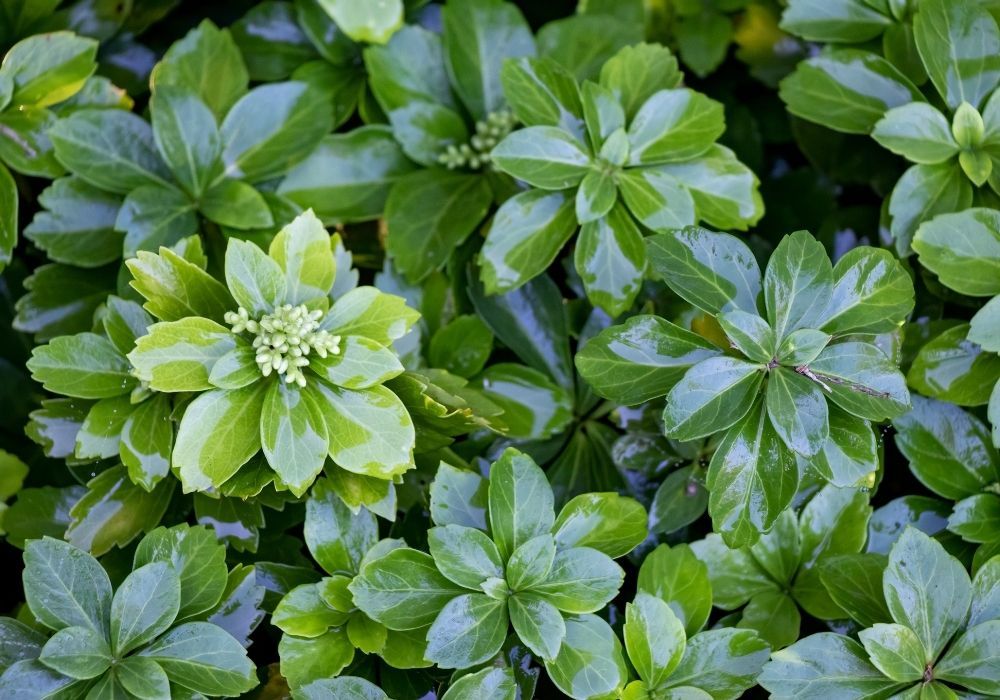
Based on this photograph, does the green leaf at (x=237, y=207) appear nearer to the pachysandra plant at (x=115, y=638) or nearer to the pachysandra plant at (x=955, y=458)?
the pachysandra plant at (x=115, y=638)

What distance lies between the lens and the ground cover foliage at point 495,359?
4.22ft

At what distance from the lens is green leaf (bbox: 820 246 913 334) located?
4.37 feet

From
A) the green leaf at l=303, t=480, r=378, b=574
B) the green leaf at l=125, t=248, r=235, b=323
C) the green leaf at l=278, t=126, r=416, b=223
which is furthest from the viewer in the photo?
the green leaf at l=278, t=126, r=416, b=223

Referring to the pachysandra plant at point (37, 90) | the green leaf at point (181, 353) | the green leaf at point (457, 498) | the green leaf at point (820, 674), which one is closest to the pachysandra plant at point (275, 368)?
the green leaf at point (181, 353)

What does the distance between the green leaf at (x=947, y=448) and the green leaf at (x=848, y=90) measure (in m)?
0.54

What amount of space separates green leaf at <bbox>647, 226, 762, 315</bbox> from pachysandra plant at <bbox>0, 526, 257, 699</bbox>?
86cm

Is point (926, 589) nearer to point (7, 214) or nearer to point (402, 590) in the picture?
point (402, 590)

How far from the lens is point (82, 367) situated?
1399 mm

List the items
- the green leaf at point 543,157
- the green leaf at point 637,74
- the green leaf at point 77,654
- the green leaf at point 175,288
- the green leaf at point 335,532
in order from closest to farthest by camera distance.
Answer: the green leaf at point 77,654 < the green leaf at point 175,288 < the green leaf at point 335,532 < the green leaf at point 543,157 < the green leaf at point 637,74

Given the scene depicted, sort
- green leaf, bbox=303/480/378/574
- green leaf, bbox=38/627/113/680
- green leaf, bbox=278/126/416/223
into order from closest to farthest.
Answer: green leaf, bbox=38/627/113/680 → green leaf, bbox=303/480/378/574 → green leaf, bbox=278/126/416/223

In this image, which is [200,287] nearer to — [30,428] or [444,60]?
[30,428]

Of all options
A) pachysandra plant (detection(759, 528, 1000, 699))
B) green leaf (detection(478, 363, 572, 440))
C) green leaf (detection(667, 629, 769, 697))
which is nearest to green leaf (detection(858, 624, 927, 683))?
pachysandra plant (detection(759, 528, 1000, 699))

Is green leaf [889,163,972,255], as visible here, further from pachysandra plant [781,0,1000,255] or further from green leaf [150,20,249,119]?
green leaf [150,20,249,119]

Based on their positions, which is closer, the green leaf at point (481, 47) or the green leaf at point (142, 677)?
the green leaf at point (142, 677)
